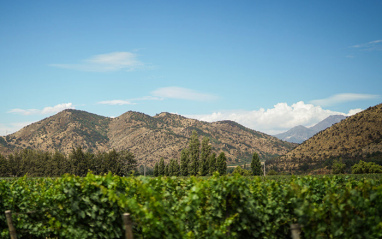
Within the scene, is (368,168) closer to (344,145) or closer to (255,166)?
(344,145)

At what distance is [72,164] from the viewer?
3556 inches

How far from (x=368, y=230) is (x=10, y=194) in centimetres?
946

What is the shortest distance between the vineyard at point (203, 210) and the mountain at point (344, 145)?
83851mm

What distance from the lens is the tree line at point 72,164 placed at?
300ft

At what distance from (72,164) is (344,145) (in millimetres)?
78489

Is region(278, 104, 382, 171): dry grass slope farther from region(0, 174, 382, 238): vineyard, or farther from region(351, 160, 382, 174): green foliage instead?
region(0, 174, 382, 238): vineyard

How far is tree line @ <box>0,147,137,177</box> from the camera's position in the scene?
9156 cm

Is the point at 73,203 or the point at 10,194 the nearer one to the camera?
the point at 73,203

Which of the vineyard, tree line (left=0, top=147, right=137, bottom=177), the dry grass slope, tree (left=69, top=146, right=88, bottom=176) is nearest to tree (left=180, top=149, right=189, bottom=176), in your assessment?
tree line (left=0, top=147, right=137, bottom=177)

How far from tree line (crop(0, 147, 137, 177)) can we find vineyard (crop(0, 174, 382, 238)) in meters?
81.4

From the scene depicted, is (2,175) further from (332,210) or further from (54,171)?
(332,210)

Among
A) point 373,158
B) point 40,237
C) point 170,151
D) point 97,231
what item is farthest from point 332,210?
point 170,151

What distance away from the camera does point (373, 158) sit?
7881 cm

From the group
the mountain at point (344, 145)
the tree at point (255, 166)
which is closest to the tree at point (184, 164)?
the tree at point (255, 166)
